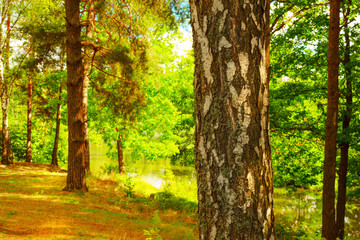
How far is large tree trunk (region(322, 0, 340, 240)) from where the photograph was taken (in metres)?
7.58

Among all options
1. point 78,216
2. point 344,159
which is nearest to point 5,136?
point 78,216

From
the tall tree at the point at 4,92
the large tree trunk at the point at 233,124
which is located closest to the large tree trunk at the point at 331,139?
the large tree trunk at the point at 233,124

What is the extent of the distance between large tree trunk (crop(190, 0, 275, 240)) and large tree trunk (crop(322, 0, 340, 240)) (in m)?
6.52

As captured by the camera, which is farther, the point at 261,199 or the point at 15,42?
the point at 15,42

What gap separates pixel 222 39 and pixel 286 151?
1190cm

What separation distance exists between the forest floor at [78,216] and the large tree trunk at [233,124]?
7.54 feet

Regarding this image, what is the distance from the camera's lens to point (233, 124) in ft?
6.38

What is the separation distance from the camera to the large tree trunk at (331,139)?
7582 millimetres

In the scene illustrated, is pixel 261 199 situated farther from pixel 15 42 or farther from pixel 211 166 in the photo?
pixel 15 42

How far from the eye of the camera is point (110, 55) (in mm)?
10633

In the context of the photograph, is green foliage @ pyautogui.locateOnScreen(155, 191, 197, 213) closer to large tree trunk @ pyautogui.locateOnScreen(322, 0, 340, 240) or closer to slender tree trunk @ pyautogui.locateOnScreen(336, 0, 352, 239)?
large tree trunk @ pyautogui.locateOnScreen(322, 0, 340, 240)

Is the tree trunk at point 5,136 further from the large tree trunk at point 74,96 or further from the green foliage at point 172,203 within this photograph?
the green foliage at point 172,203

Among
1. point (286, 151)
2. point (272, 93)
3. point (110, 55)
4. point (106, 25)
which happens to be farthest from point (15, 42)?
point (286, 151)

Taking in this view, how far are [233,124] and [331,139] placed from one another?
679 cm
